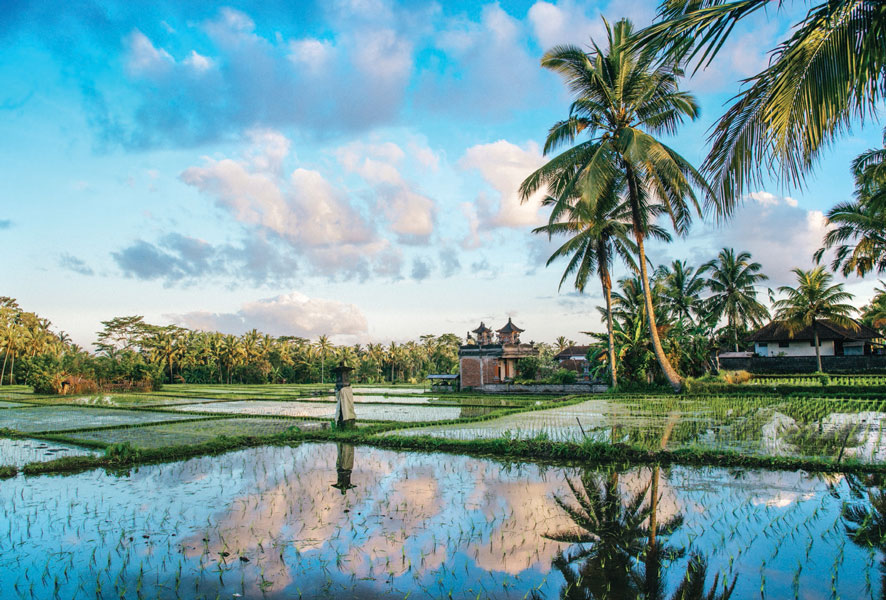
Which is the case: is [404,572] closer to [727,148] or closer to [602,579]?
[602,579]

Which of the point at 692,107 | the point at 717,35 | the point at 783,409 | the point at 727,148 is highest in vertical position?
the point at 692,107

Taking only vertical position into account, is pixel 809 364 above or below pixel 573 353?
below

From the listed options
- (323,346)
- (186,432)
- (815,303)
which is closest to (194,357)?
Answer: (323,346)

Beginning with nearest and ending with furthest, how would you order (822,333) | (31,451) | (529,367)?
(31,451) < (529,367) < (822,333)

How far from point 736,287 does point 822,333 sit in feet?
17.3

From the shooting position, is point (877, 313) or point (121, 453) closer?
point (121, 453)

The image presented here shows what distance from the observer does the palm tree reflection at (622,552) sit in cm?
344

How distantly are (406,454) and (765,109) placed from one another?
22.0ft

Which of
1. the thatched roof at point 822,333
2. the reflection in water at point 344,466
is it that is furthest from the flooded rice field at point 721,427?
the thatched roof at point 822,333

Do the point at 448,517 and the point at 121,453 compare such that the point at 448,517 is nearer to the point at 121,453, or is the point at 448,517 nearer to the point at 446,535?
the point at 446,535

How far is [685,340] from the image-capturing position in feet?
69.2

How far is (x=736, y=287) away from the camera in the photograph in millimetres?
30234

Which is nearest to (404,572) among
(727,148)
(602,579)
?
(602,579)

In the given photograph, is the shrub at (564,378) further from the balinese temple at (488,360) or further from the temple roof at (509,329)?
the temple roof at (509,329)
